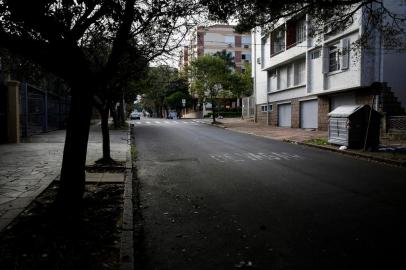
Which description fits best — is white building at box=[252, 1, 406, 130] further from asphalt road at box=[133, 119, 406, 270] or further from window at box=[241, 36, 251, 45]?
window at box=[241, 36, 251, 45]

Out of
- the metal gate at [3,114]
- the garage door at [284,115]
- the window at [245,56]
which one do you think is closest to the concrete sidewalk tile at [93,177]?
the metal gate at [3,114]

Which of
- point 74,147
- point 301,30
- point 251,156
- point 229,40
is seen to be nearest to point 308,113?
point 301,30

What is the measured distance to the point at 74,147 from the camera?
5750mm

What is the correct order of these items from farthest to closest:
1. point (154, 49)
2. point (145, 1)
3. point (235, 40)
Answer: point (235, 40)
point (154, 49)
point (145, 1)

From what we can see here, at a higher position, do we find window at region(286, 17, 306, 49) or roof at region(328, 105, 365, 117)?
window at region(286, 17, 306, 49)

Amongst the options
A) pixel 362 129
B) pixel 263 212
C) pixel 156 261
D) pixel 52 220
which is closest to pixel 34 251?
pixel 52 220

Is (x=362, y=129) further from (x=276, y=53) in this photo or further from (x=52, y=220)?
(x=276, y=53)

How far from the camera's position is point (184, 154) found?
1448cm

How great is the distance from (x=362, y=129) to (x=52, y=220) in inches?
491

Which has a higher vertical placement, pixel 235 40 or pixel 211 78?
pixel 235 40

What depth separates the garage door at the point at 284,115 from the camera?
3123 centimetres

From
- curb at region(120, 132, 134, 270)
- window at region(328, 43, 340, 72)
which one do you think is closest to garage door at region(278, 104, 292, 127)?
window at region(328, 43, 340, 72)

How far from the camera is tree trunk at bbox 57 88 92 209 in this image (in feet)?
18.8

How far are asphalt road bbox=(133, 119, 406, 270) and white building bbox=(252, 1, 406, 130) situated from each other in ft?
16.9
